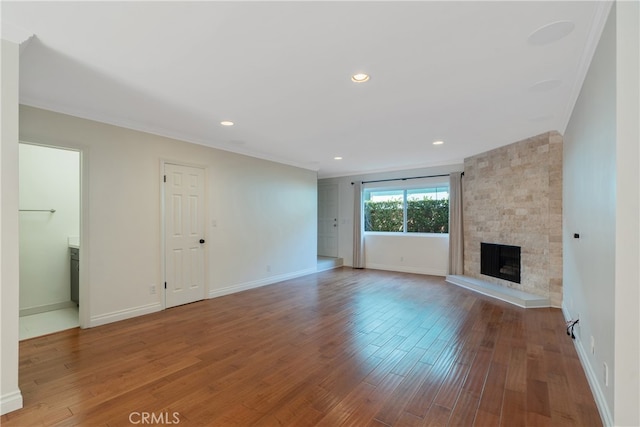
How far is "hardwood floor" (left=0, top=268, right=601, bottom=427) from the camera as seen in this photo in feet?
6.44

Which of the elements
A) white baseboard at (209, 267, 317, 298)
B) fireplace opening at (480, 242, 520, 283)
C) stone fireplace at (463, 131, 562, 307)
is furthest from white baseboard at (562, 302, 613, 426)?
white baseboard at (209, 267, 317, 298)

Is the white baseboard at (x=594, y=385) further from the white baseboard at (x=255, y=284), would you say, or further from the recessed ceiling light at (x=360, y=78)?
the white baseboard at (x=255, y=284)

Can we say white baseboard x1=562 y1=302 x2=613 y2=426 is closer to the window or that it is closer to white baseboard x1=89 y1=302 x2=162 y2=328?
the window

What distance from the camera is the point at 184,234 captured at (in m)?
4.45

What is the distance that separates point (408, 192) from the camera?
7.12 metres

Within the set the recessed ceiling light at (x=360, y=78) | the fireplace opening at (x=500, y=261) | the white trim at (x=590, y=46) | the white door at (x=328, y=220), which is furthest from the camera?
the white door at (x=328, y=220)

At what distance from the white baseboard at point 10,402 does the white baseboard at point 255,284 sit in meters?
2.78

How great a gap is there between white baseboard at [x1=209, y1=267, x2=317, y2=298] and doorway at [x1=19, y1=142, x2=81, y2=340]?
1.80 meters

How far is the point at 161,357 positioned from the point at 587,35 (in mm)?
4179

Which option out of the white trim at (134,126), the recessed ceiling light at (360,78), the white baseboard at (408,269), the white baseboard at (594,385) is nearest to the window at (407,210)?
the white baseboard at (408,269)

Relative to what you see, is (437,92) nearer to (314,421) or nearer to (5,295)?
(314,421)

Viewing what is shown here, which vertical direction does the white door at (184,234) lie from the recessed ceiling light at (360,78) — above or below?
below

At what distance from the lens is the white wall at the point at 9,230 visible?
1.92 meters

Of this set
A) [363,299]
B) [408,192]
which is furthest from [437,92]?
[408,192]
